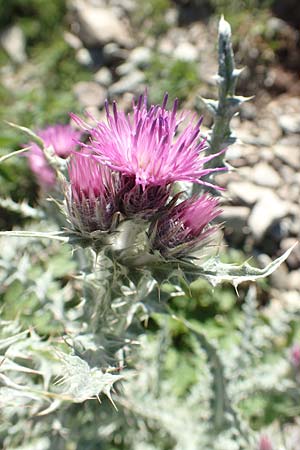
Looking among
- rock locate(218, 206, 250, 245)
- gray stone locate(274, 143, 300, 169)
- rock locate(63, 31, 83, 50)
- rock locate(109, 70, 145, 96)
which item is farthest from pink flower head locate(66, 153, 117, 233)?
rock locate(63, 31, 83, 50)

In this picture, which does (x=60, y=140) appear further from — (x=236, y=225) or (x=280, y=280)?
(x=280, y=280)

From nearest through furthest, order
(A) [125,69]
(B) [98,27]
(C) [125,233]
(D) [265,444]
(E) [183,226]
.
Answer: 1. (E) [183,226]
2. (C) [125,233]
3. (D) [265,444]
4. (A) [125,69]
5. (B) [98,27]

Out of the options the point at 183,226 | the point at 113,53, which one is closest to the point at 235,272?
the point at 183,226

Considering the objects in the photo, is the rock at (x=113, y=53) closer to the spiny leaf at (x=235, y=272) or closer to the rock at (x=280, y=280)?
the rock at (x=280, y=280)

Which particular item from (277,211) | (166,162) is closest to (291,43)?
(277,211)

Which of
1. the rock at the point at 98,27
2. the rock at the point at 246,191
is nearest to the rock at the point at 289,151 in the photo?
the rock at the point at 246,191

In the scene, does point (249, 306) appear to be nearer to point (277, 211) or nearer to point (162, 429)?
point (162, 429)
